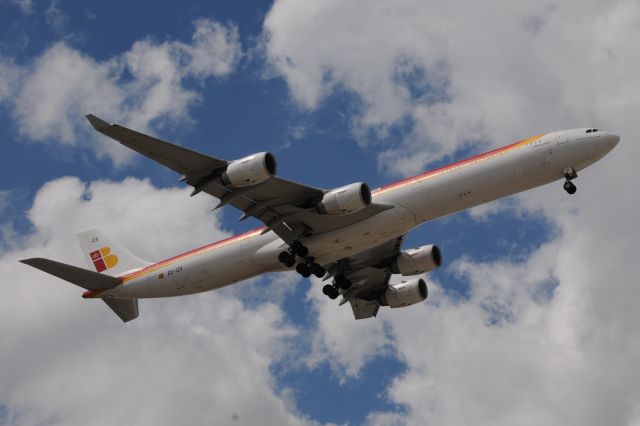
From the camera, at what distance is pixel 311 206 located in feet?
140

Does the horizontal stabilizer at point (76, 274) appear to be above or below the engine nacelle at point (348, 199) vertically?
above

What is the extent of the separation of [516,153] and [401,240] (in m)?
12.0

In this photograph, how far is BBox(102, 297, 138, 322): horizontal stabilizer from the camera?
51156 mm

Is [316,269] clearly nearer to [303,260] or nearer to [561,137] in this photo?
[303,260]

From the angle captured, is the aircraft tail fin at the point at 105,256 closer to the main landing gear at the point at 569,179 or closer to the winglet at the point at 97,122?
the winglet at the point at 97,122

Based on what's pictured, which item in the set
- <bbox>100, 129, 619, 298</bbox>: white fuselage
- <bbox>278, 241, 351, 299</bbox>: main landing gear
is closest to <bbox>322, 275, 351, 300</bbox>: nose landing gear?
<bbox>278, 241, 351, 299</bbox>: main landing gear

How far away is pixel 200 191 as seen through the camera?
131ft

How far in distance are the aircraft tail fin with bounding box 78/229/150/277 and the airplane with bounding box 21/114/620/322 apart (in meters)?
1.37

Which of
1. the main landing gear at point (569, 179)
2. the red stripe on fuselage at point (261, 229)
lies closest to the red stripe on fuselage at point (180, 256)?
the red stripe on fuselage at point (261, 229)

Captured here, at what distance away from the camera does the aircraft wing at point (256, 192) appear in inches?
1496

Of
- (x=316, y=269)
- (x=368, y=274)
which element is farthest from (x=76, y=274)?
(x=368, y=274)

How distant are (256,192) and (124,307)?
47.3 ft

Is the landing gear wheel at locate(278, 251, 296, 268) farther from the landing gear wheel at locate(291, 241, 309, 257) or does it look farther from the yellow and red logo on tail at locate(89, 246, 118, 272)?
the yellow and red logo on tail at locate(89, 246, 118, 272)

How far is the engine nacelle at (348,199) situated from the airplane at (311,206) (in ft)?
0.18
